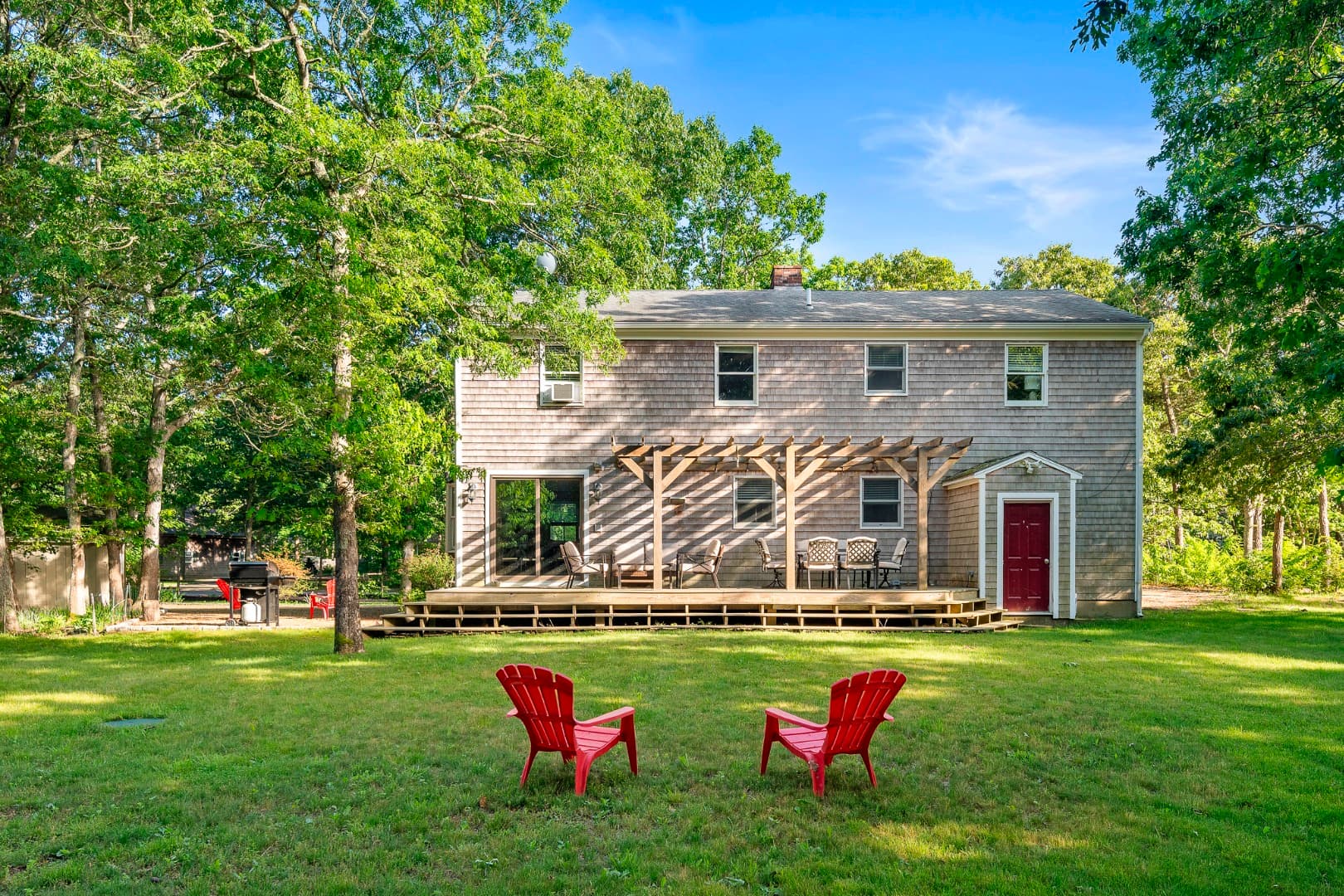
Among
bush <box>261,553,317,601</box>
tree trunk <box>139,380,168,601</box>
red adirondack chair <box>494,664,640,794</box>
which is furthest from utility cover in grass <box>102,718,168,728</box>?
bush <box>261,553,317,601</box>

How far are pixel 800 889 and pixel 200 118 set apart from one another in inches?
542

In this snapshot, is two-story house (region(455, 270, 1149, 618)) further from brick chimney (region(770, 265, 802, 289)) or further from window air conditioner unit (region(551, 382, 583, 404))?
brick chimney (region(770, 265, 802, 289))

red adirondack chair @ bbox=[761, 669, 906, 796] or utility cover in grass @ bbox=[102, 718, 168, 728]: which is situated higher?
red adirondack chair @ bbox=[761, 669, 906, 796]

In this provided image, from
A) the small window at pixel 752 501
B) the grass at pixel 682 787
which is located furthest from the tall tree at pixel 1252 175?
the small window at pixel 752 501

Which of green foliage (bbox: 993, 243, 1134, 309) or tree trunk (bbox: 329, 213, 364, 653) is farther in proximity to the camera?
green foliage (bbox: 993, 243, 1134, 309)

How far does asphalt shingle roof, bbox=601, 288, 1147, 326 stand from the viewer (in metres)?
17.0

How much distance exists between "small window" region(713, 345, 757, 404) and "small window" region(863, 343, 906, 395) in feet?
7.19

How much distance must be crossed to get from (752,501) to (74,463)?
1395 cm

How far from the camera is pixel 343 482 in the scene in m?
11.8

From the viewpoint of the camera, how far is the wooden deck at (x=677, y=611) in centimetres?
1433

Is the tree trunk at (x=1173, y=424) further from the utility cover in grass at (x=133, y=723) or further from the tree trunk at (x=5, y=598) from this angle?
the tree trunk at (x=5, y=598)

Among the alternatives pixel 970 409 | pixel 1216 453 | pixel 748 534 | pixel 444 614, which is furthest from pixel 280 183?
pixel 1216 453

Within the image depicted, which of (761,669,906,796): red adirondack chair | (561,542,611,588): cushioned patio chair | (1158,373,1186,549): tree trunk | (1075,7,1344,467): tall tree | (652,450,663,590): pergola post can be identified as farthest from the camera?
(1158,373,1186,549): tree trunk

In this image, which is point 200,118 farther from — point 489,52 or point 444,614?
point 444,614
